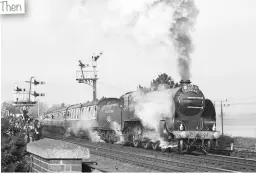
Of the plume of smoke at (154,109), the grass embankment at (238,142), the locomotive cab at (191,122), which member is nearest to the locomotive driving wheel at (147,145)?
the plume of smoke at (154,109)

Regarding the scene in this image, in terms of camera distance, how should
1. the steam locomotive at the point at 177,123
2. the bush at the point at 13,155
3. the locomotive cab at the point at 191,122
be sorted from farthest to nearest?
the steam locomotive at the point at 177,123, the locomotive cab at the point at 191,122, the bush at the point at 13,155

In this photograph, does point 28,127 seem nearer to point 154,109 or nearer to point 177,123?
point 154,109

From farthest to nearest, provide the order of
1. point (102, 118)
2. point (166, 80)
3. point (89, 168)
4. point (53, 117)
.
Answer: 1. point (166, 80)
2. point (53, 117)
3. point (102, 118)
4. point (89, 168)

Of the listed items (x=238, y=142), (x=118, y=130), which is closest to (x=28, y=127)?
(x=118, y=130)

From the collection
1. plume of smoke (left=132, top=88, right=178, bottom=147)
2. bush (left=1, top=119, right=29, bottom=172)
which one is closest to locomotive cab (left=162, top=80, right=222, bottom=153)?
plume of smoke (left=132, top=88, right=178, bottom=147)

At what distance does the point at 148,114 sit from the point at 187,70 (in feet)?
7.72

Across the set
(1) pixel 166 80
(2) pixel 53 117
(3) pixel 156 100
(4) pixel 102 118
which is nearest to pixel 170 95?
(3) pixel 156 100

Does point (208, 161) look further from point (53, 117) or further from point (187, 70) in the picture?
point (53, 117)

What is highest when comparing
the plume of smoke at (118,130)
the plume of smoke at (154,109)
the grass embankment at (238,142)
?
the plume of smoke at (154,109)

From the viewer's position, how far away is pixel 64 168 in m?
4.56

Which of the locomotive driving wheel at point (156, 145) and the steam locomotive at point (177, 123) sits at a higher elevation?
the steam locomotive at point (177, 123)

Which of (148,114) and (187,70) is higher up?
(187,70)

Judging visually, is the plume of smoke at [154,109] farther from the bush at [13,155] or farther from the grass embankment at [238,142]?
the bush at [13,155]

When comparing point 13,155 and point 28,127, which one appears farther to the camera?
point 28,127
